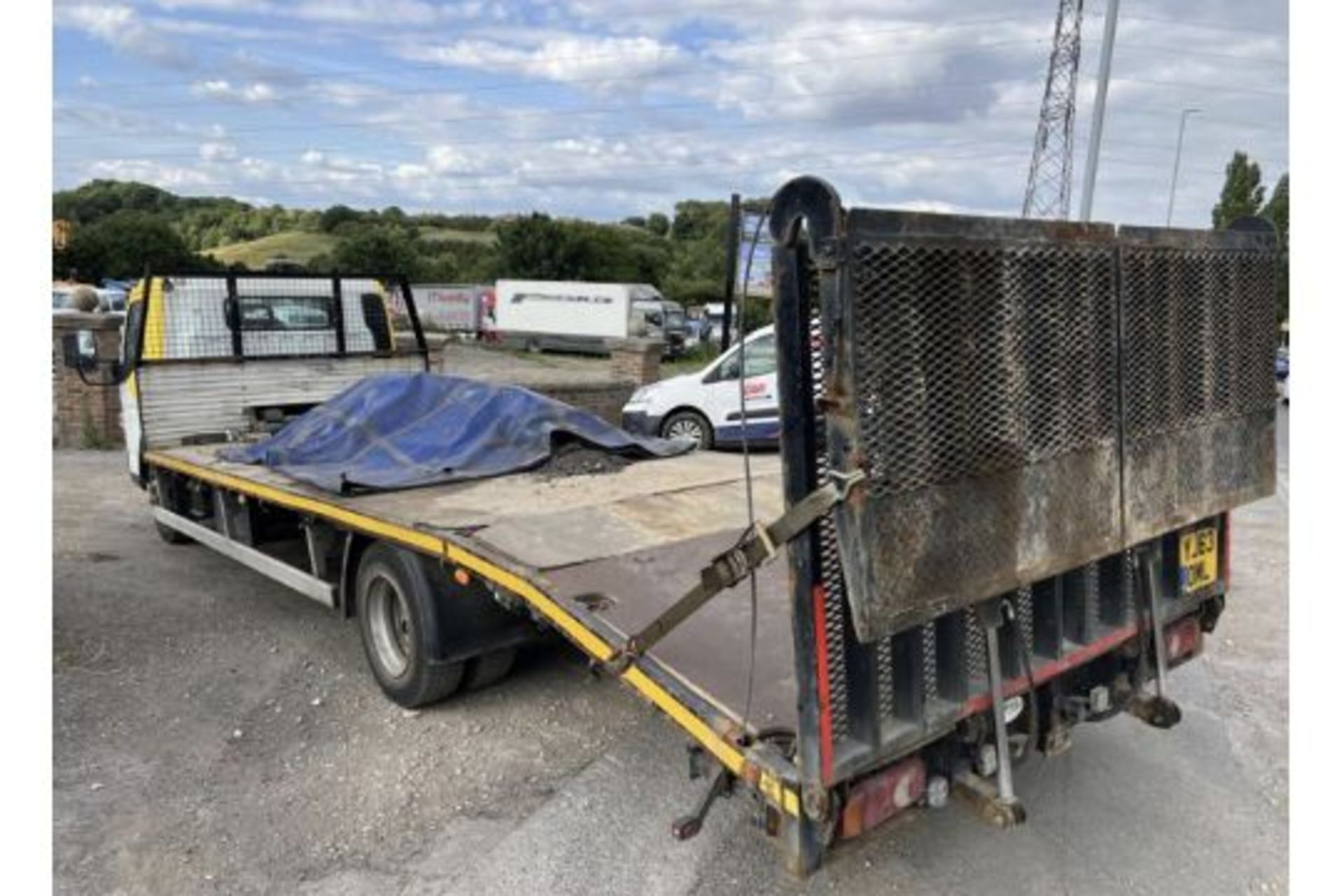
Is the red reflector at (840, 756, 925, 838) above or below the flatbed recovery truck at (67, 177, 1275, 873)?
below

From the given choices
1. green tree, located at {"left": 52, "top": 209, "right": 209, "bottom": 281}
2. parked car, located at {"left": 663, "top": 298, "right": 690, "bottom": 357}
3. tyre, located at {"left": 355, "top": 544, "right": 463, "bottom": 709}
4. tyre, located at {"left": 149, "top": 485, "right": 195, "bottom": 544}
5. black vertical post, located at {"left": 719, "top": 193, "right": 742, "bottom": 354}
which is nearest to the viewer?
tyre, located at {"left": 355, "top": 544, "right": 463, "bottom": 709}

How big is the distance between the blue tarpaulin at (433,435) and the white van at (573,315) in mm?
29403

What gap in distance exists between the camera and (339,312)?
27.9 feet

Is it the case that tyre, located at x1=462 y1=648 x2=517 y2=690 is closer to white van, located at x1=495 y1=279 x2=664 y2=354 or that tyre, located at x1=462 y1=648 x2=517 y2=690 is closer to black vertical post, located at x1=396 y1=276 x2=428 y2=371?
black vertical post, located at x1=396 y1=276 x2=428 y2=371

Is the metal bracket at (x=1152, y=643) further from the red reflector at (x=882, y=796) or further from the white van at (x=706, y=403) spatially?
the white van at (x=706, y=403)

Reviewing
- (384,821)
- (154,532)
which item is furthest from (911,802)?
(154,532)

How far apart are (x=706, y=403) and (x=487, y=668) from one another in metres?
8.65

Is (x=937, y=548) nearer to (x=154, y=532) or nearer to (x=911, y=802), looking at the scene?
(x=911, y=802)

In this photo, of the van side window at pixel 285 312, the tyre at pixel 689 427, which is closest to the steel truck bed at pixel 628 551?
the van side window at pixel 285 312

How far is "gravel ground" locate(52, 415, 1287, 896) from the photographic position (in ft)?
11.7

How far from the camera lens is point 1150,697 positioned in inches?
141

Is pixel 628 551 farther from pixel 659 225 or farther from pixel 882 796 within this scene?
pixel 659 225

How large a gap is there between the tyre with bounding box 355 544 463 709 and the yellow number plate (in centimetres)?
307

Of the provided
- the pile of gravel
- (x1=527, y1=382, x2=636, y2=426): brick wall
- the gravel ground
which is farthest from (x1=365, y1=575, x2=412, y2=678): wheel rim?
(x1=527, y1=382, x2=636, y2=426): brick wall
